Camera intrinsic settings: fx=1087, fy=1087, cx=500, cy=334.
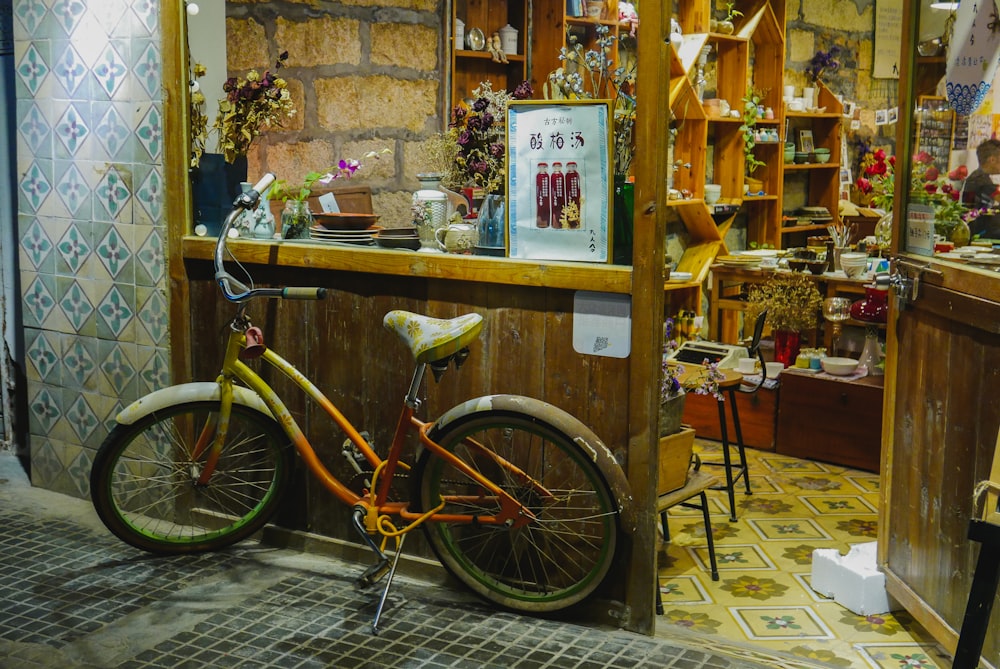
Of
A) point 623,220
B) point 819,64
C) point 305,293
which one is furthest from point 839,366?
point 819,64

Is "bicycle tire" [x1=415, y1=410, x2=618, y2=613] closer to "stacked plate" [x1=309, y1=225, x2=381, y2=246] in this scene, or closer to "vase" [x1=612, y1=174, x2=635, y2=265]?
"vase" [x1=612, y1=174, x2=635, y2=265]

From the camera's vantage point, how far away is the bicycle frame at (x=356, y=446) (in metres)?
3.38

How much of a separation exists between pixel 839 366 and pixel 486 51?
2613 millimetres

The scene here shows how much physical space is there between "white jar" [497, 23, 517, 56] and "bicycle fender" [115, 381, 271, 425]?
10.6 feet

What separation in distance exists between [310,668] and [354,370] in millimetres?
1085

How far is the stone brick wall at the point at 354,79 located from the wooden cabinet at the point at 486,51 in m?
0.18

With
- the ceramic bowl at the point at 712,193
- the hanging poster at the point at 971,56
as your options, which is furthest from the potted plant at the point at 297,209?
the ceramic bowl at the point at 712,193

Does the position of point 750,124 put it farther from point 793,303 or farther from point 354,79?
point 354,79

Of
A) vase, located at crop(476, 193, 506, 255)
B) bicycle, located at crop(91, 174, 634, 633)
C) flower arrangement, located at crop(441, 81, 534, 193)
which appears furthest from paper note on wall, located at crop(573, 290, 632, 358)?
flower arrangement, located at crop(441, 81, 534, 193)

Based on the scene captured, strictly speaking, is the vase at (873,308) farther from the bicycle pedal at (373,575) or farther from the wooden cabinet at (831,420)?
the bicycle pedal at (373,575)

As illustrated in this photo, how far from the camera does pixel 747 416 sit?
5.69 meters

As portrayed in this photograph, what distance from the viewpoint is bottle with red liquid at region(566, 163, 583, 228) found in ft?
10.9

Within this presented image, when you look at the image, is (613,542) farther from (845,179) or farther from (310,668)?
(845,179)

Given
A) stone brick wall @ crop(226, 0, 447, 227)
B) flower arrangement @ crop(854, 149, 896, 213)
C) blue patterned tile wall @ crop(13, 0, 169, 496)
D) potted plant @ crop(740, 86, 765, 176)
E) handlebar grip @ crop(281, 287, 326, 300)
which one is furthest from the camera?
potted plant @ crop(740, 86, 765, 176)
